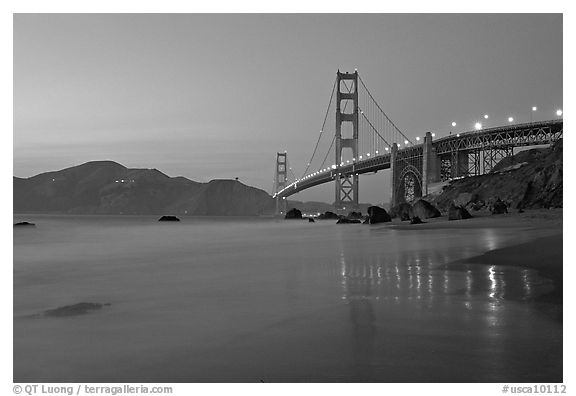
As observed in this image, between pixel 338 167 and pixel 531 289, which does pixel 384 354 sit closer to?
pixel 531 289

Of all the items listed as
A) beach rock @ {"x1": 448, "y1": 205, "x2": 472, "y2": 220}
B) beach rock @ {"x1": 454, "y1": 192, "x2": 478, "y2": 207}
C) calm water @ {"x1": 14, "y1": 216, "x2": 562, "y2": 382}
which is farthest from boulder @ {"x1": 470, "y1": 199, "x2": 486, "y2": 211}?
calm water @ {"x1": 14, "y1": 216, "x2": 562, "y2": 382}

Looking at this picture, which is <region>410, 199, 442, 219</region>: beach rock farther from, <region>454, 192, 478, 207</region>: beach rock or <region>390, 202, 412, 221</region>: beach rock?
<region>454, 192, 478, 207</region>: beach rock

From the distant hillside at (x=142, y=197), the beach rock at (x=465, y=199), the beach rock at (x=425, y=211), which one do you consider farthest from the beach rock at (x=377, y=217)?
the distant hillside at (x=142, y=197)

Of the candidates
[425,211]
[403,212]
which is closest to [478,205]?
[425,211]

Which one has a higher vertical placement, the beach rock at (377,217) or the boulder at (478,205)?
the boulder at (478,205)

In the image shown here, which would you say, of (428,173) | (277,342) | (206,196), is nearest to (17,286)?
(277,342)

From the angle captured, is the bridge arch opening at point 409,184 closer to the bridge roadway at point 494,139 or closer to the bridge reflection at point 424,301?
the bridge roadway at point 494,139
